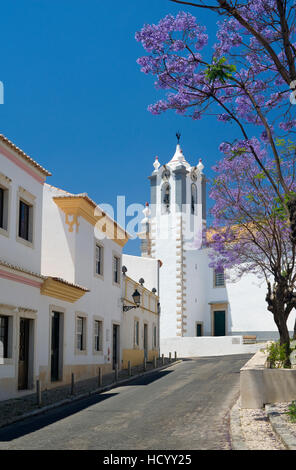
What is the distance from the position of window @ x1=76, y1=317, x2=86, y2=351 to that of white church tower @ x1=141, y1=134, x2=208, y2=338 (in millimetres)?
21585


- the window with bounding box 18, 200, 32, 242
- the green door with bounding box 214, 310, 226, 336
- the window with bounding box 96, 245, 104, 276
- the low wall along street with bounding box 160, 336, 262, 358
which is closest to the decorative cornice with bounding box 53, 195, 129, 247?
the window with bounding box 96, 245, 104, 276

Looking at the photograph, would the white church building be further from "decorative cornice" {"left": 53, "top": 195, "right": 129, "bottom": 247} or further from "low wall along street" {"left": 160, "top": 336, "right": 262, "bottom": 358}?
"decorative cornice" {"left": 53, "top": 195, "right": 129, "bottom": 247}

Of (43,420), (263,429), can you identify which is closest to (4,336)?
(43,420)

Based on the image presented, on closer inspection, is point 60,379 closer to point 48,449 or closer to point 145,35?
point 48,449

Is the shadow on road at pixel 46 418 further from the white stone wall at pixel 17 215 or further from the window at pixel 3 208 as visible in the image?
the window at pixel 3 208

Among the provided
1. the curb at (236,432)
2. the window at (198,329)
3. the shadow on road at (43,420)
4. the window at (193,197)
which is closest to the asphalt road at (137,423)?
the shadow on road at (43,420)

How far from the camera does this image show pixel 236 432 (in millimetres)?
9609

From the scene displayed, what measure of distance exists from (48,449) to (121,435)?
1.47 metres

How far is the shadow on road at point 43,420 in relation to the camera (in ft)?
33.9

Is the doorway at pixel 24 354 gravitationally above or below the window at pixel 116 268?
below

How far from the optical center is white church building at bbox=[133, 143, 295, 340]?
44.6 metres

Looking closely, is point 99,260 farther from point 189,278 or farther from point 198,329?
point 198,329

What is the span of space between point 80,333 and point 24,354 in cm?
503

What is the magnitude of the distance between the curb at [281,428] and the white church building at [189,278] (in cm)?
3291
